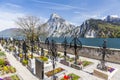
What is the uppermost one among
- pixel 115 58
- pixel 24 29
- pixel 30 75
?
pixel 24 29

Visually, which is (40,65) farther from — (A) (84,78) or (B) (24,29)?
(B) (24,29)

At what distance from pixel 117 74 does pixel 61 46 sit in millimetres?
20449

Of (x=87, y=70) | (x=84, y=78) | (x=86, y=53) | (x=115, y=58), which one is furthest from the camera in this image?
(x=86, y=53)

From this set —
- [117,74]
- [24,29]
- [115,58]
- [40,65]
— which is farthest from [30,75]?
[24,29]

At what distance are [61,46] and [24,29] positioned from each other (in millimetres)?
32496

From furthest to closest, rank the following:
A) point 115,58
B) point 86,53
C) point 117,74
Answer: point 86,53 < point 115,58 < point 117,74

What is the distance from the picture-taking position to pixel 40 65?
1600 centimetres

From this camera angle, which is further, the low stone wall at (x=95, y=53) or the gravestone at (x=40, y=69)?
the low stone wall at (x=95, y=53)

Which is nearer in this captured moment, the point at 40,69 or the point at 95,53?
the point at 40,69

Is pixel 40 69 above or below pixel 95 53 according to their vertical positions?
below

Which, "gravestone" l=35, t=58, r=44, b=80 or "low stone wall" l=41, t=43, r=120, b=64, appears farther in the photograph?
"low stone wall" l=41, t=43, r=120, b=64

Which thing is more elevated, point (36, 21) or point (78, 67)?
point (36, 21)

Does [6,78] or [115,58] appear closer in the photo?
[6,78]

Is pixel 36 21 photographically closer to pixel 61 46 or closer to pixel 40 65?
pixel 61 46
